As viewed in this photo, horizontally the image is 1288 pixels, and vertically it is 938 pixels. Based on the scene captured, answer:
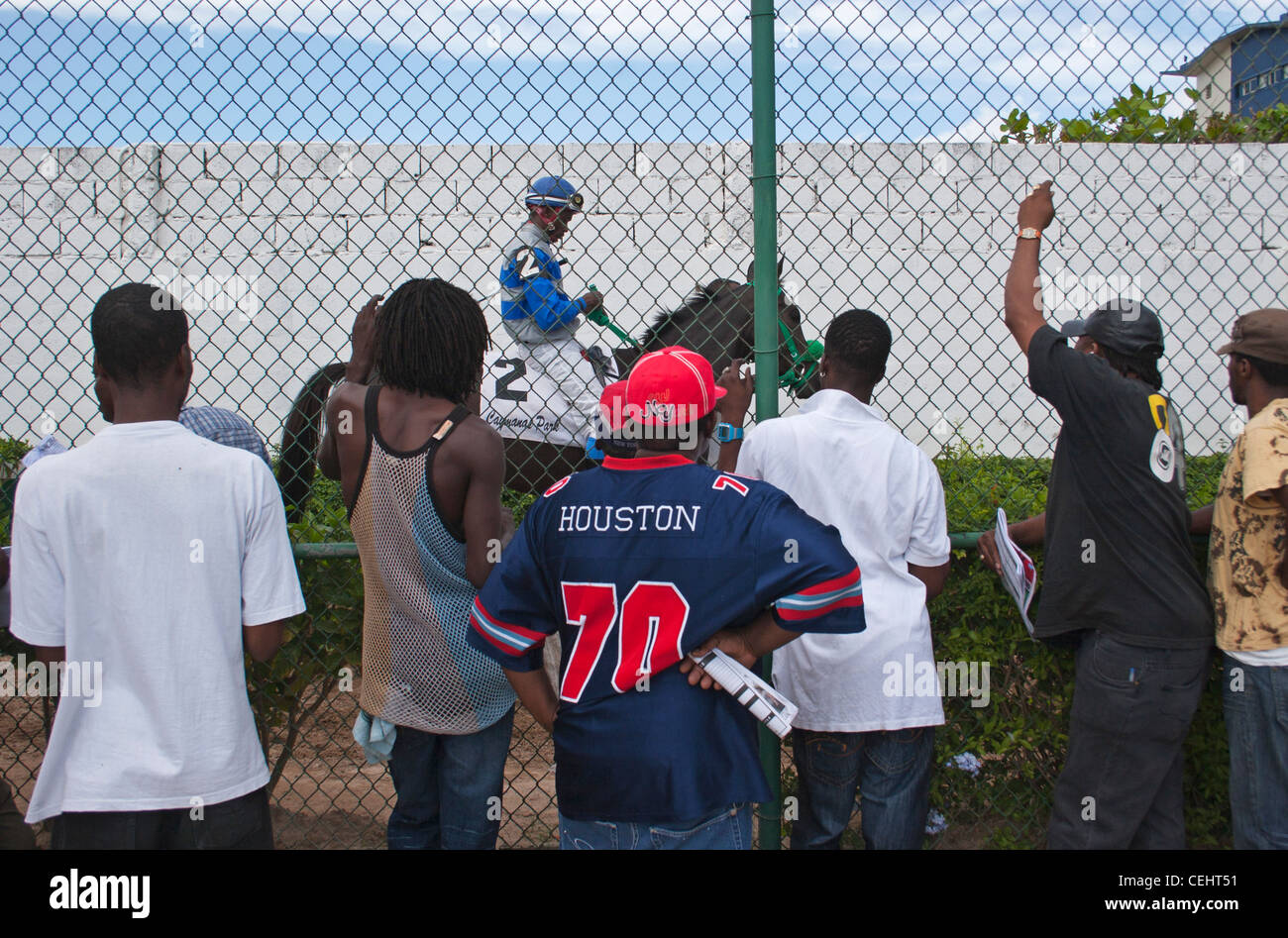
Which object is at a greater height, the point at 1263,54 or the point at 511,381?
the point at 1263,54

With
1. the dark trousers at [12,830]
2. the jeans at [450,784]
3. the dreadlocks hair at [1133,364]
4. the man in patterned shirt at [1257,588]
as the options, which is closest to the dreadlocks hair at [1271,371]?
the man in patterned shirt at [1257,588]

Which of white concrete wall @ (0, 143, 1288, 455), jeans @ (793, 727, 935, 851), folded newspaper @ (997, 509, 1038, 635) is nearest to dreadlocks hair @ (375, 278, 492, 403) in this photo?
jeans @ (793, 727, 935, 851)

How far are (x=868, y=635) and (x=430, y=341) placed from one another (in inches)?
56.5

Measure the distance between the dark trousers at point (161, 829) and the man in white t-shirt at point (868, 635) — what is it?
4.82ft

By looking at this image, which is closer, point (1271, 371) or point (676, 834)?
point (676, 834)

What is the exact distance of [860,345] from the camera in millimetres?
2941

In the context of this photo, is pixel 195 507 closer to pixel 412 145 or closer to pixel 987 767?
pixel 987 767

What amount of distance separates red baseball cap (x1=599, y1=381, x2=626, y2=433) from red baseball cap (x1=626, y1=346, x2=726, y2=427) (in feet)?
0.06

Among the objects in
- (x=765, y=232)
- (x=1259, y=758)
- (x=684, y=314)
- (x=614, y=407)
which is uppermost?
(x=765, y=232)

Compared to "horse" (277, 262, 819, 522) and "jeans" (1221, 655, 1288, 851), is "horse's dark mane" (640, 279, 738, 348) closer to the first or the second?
"horse" (277, 262, 819, 522)

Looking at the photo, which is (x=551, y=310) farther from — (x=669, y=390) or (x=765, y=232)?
(x=669, y=390)

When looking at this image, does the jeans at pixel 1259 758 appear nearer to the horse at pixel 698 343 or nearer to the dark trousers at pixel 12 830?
the horse at pixel 698 343

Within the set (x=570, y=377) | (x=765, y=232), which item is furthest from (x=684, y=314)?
(x=765, y=232)

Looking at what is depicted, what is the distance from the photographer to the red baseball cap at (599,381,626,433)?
234 centimetres
